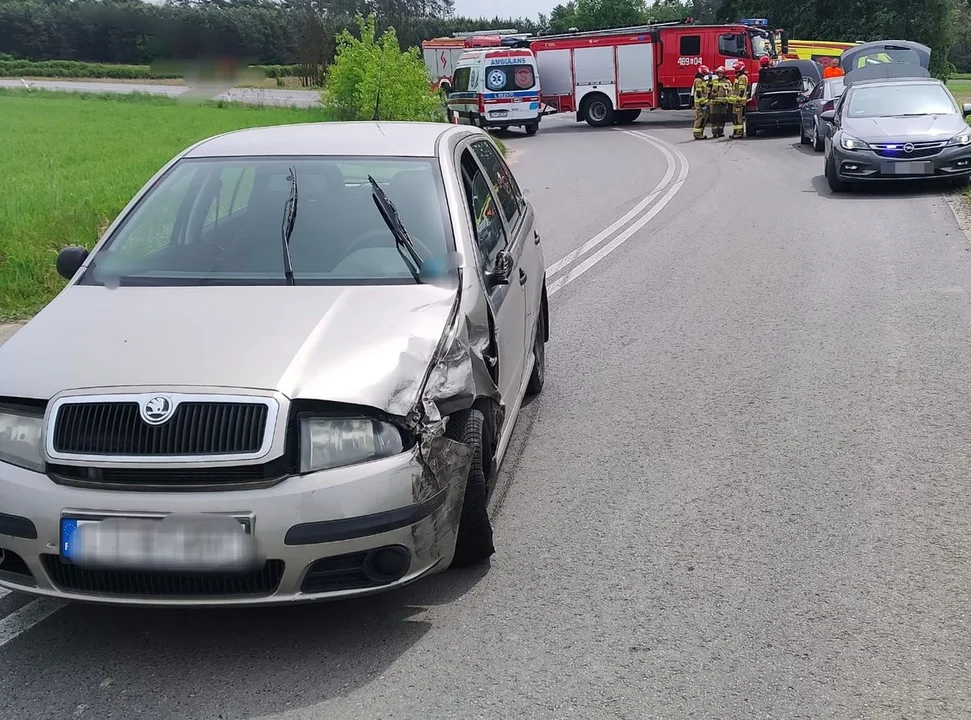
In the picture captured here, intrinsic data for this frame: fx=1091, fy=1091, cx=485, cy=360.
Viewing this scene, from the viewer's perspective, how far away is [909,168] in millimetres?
14344

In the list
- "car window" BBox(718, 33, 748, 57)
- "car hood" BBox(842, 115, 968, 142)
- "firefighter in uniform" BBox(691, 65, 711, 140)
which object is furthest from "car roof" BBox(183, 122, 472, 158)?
"car window" BBox(718, 33, 748, 57)

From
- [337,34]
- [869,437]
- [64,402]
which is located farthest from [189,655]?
[337,34]

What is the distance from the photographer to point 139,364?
3.69 meters

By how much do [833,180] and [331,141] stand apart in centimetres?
1119

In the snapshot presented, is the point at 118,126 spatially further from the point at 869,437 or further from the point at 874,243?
the point at 869,437

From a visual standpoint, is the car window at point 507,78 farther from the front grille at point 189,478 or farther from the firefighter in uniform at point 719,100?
the front grille at point 189,478

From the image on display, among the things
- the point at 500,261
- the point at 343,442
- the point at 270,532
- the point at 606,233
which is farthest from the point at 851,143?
the point at 270,532

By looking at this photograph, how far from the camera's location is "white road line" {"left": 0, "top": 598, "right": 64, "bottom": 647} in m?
3.81

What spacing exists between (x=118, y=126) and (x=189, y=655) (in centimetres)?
2883

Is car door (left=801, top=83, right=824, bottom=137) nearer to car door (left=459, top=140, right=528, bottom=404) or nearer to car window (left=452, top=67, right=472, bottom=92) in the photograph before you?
car window (left=452, top=67, right=472, bottom=92)

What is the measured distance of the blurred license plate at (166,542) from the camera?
3.35m

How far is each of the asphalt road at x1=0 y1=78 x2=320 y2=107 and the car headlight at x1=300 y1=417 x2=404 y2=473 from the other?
21.5 ft

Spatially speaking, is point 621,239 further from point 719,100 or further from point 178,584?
point 719,100

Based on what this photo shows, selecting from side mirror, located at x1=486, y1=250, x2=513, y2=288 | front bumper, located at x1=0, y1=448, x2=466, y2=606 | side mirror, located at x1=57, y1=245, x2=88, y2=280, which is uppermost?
side mirror, located at x1=57, y1=245, x2=88, y2=280
